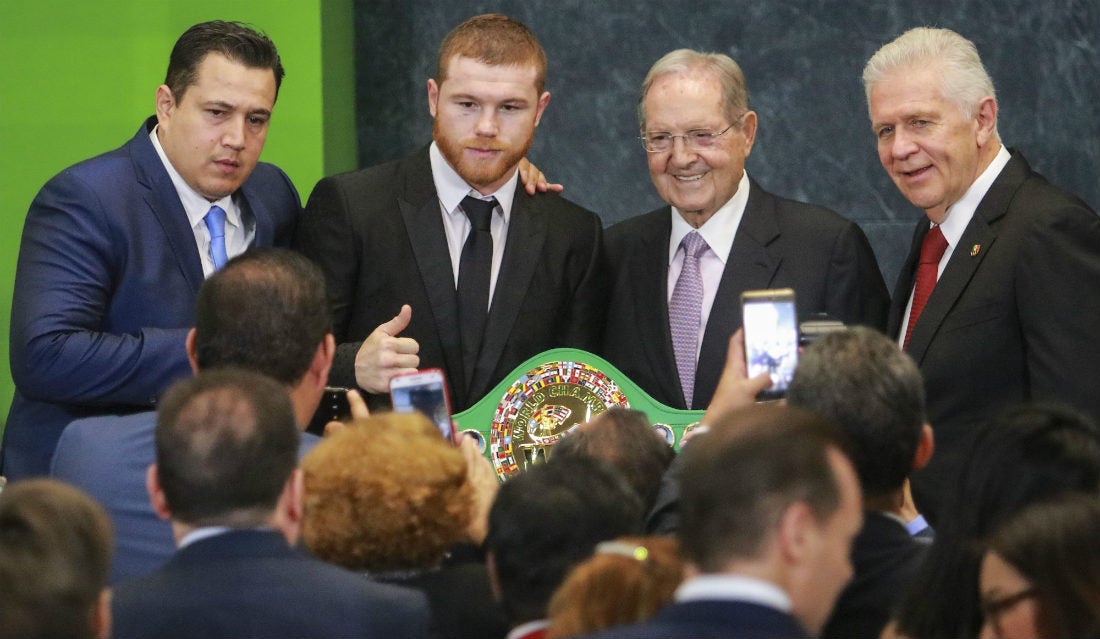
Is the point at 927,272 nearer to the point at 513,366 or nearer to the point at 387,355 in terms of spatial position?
the point at 513,366

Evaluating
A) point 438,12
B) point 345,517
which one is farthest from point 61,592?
point 438,12

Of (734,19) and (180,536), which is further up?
(734,19)

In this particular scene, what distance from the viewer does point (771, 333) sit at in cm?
280

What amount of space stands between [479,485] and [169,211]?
119cm

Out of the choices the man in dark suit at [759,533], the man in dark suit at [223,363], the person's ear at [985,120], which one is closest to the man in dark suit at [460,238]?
the man in dark suit at [223,363]

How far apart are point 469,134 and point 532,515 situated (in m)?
1.62

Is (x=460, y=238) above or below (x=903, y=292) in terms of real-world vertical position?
above

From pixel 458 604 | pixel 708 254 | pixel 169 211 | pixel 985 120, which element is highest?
pixel 985 120

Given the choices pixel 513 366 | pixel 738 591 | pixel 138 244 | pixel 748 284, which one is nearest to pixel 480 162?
pixel 513 366

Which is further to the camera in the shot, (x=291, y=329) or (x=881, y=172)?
(x=881, y=172)

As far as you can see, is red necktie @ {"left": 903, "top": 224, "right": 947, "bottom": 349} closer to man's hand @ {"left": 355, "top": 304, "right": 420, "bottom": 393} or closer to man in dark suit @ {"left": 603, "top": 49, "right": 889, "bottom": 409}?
man in dark suit @ {"left": 603, "top": 49, "right": 889, "bottom": 409}

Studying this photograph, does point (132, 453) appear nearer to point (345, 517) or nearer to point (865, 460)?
point (345, 517)

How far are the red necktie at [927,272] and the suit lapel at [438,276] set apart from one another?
1.01m

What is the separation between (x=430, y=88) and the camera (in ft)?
11.8
